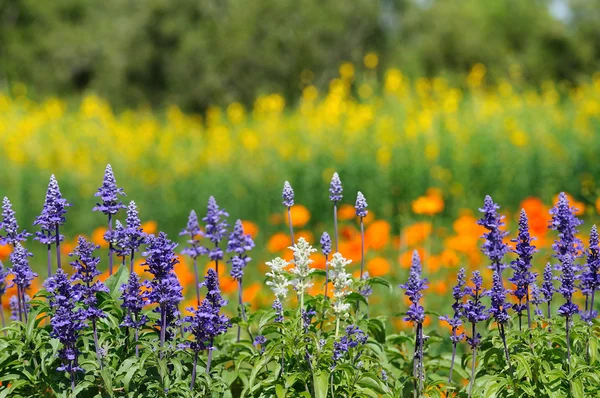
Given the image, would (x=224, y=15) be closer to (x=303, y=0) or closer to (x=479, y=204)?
(x=303, y=0)

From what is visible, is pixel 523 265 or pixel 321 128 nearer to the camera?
pixel 523 265

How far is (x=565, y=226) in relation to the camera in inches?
113

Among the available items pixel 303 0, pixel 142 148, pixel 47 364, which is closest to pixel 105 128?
pixel 142 148

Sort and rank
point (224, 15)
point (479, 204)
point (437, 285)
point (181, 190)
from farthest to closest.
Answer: point (224, 15) → point (181, 190) → point (479, 204) → point (437, 285)

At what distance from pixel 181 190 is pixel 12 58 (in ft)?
72.6

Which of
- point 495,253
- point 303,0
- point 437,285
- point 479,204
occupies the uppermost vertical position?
point 303,0

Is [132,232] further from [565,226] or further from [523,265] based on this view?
[565,226]

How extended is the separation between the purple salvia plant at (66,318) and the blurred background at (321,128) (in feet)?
6.10

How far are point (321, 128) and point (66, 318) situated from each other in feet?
26.5

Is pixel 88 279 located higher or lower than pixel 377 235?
lower

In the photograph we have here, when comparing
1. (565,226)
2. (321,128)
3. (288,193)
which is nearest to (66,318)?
(288,193)

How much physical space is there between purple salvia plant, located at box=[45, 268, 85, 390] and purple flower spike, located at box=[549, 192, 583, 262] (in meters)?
1.82

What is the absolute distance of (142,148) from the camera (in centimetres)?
1246

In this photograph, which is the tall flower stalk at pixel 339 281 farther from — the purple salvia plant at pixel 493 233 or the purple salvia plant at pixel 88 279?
the purple salvia plant at pixel 88 279
